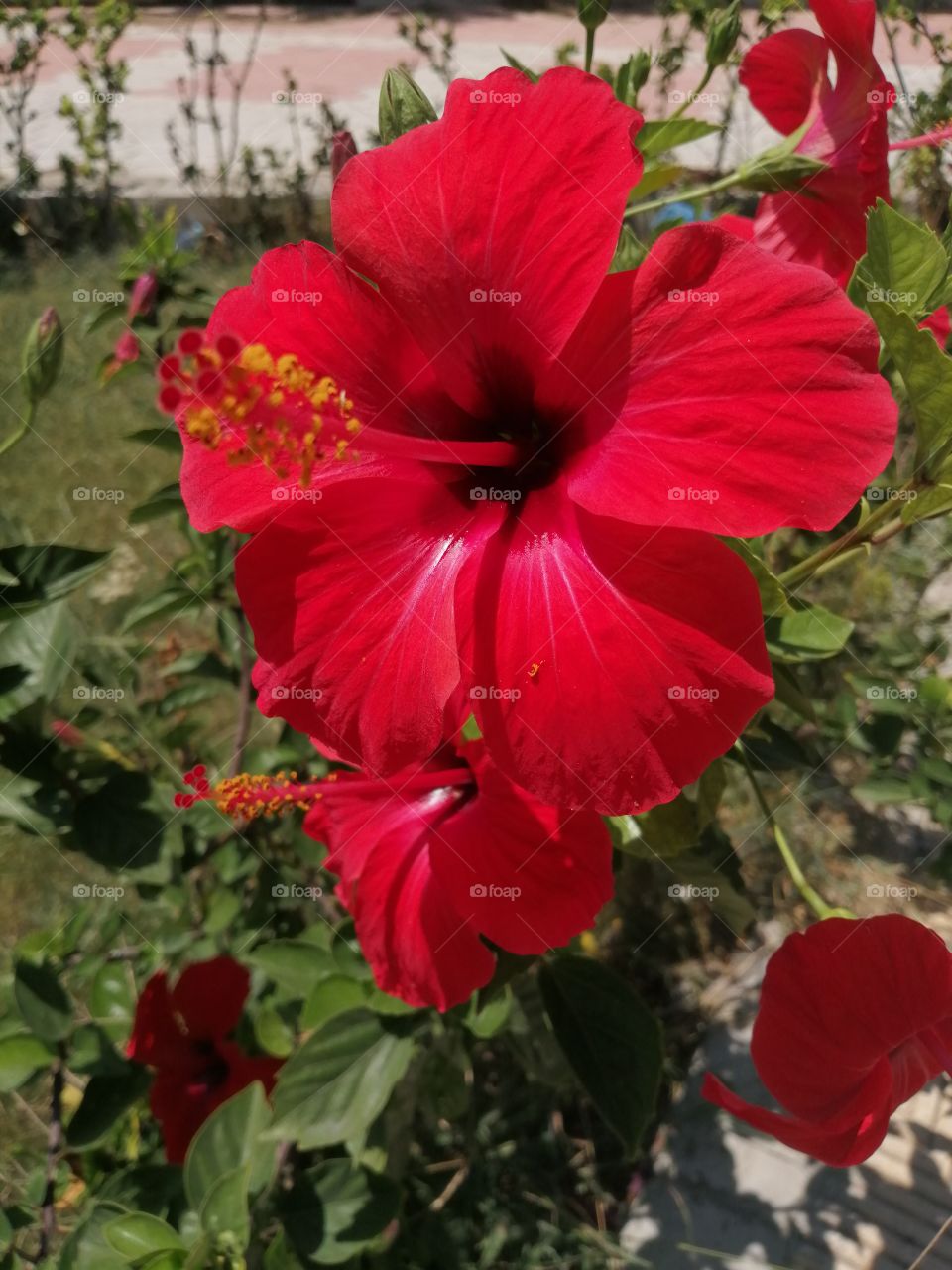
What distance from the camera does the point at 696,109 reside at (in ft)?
13.6

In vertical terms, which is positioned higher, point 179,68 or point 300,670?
point 179,68

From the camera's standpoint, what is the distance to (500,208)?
68cm

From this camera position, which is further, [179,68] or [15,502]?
[179,68]

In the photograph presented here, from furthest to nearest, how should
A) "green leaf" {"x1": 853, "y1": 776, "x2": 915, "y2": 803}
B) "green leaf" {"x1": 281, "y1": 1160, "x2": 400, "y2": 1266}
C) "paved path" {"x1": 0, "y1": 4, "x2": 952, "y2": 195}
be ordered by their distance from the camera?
"paved path" {"x1": 0, "y1": 4, "x2": 952, "y2": 195} < "green leaf" {"x1": 853, "y1": 776, "x2": 915, "y2": 803} < "green leaf" {"x1": 281, "y1": 1160, "x2": 400, "y2": 1266}

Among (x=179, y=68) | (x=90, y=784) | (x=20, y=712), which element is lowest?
(x=90, y=784)

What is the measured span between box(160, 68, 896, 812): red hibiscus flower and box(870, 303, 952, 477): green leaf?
0.31 ft

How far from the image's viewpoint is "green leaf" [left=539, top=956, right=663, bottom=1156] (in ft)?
3.57

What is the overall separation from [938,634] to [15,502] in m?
3.25

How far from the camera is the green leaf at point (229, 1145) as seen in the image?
110 centimetres

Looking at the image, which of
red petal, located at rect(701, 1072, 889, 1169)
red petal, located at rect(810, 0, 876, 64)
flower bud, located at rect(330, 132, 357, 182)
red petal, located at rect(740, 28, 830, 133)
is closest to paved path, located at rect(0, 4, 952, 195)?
red petal, located at rect(740, 28, 830, 133)

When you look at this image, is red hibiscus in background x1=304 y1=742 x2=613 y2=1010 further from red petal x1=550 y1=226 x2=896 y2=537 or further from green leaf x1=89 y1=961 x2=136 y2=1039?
green leaf x1=89 y1=961 x2=136 y2=1039

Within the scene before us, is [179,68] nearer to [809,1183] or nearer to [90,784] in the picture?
[90,784]

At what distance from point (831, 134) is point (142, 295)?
1063 millimetres

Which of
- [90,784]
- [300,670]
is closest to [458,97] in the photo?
[300,670]
